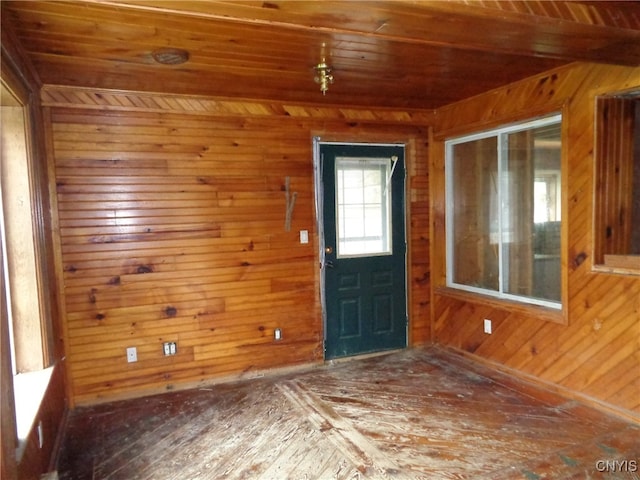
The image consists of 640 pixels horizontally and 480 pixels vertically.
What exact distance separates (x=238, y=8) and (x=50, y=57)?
63.9 inches

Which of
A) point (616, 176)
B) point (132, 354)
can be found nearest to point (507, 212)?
point (616, 176)

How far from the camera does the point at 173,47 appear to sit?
2467 millimetres

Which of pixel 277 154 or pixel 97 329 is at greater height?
pixel 277 154

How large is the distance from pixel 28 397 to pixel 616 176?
12.3 feet

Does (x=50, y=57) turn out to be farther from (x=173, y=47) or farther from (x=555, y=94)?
(x=555, y=94)

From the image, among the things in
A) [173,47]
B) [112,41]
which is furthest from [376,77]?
[112,41]

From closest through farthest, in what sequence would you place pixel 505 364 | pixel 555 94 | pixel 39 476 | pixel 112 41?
1. pixel 39 476
2. pixel 112 41
3. pixel 555 94
4. pixel 505 364

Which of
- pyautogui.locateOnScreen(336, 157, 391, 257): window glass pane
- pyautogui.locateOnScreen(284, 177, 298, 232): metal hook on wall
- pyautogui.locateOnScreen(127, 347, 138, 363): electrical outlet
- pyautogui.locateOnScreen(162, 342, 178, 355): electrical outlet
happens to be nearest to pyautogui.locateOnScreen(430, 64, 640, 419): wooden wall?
pyautogui.locateOnScreen(336, 157, 391, 257): window glass pane

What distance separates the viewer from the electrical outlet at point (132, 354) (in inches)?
136

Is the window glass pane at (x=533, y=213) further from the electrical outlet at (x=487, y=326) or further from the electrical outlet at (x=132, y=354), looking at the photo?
the electrical outlet at (x=132, y=354)

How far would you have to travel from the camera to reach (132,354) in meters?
3.46

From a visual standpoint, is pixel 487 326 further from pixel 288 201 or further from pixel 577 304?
pixel 288 201

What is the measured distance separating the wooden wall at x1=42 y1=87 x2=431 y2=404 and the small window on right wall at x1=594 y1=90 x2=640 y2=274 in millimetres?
1810

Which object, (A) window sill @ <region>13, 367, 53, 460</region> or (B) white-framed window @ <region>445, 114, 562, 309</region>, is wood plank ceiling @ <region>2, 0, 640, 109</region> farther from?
(A) window sill @ <region>13, 367, 53, 460</region>
